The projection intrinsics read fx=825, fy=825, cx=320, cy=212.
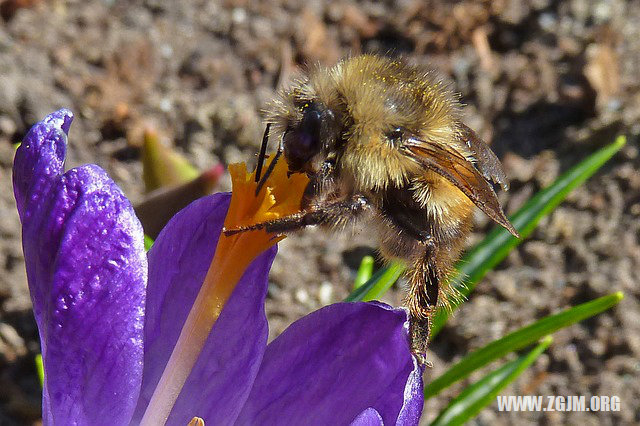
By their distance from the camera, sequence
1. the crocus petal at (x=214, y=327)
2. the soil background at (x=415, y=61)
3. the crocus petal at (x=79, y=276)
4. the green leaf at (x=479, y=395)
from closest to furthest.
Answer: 1. the crocus petal at (x=79, y=276)
2. the crocus petal at (x=214, y=327)
3. the green leaf at (x=479, y=395)
4. the soil background at (x=415, y=61)

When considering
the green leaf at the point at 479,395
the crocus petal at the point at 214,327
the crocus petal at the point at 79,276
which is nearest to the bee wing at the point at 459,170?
the crocus petal at the point at 214,327

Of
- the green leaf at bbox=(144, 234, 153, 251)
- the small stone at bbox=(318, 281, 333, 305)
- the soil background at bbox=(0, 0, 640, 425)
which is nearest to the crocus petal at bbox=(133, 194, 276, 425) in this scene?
the green leaf at bbox=(144, 234, 153, 251)

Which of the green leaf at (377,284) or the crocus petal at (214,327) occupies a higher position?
the crocus petal at (214,327)

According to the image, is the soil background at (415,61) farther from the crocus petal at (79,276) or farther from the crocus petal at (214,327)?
the crocus petal at (79,276)

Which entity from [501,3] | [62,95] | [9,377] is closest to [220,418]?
[9,377]

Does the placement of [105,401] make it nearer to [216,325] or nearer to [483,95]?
[216,325]

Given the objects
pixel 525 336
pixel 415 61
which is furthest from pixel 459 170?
pixel 415 61

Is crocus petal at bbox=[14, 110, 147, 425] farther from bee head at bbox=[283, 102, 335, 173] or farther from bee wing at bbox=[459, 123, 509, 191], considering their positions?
bee wing at bbox=[459, 123, 509, 191]
